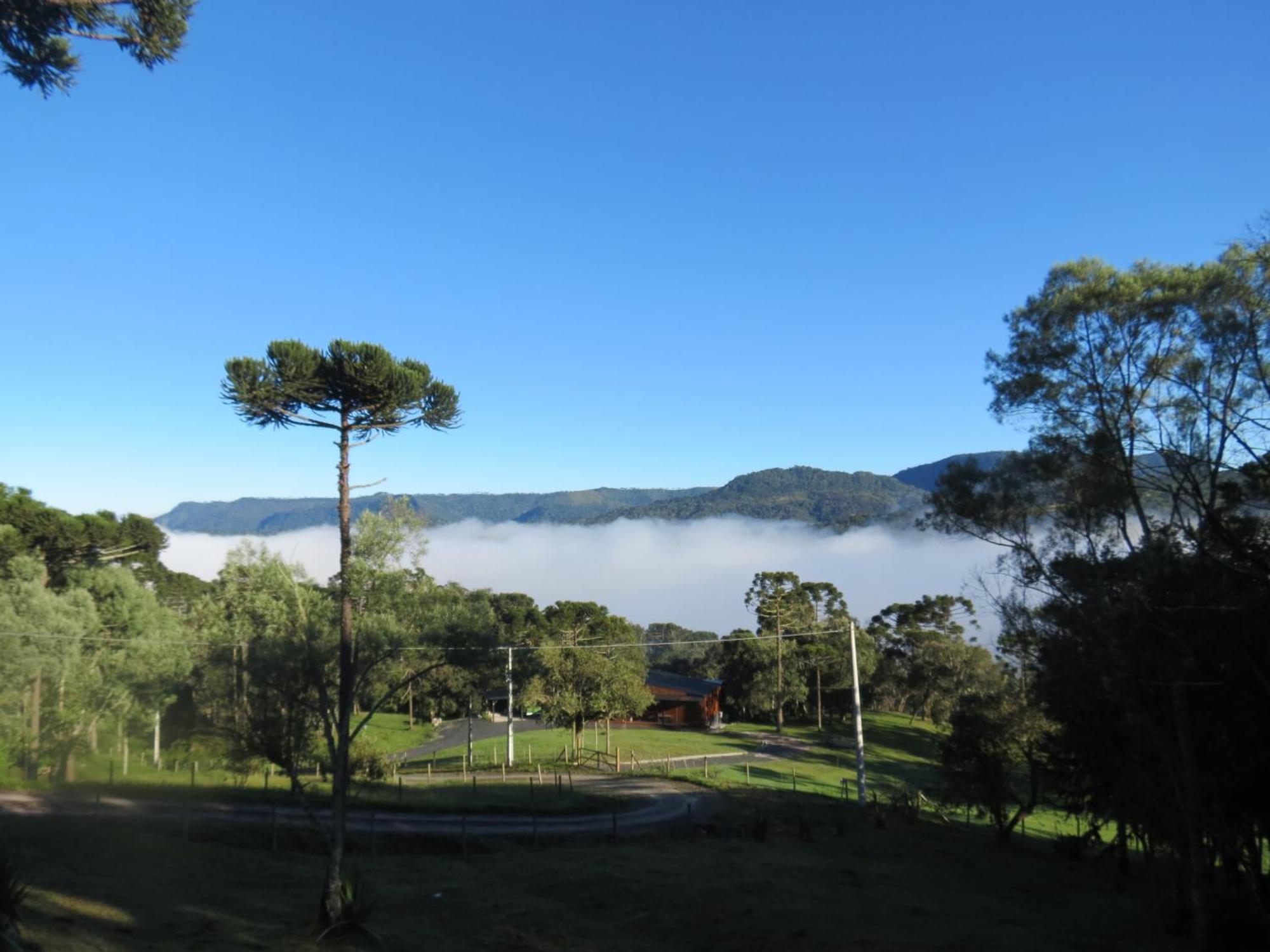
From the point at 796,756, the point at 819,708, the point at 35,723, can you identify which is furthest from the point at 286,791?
the point at 819,708

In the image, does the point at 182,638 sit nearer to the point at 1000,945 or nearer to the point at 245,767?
the point at 245,767

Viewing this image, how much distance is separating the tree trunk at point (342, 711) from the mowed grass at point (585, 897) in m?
0.84

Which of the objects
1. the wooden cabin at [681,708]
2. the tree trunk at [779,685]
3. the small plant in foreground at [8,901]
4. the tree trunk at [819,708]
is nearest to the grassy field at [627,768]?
the tree trunk at [819,708]

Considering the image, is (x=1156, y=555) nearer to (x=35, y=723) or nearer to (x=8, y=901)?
(x=8, y=901)

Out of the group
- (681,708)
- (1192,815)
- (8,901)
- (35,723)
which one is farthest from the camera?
(681,708)

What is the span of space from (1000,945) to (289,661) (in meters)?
13.1

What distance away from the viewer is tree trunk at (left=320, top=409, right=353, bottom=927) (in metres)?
14.4

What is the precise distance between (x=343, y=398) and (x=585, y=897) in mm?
11794

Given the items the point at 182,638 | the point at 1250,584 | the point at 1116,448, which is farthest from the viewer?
the point at 182,638

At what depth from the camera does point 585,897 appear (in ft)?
62.0

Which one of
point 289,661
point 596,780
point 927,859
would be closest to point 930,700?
point 596,780

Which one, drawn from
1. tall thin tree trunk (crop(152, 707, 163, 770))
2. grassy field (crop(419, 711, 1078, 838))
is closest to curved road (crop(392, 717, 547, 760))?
grassy field (crop(419, 711, 1078, 838))

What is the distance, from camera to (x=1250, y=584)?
569 inches

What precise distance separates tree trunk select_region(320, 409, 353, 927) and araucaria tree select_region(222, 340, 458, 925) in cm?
2
